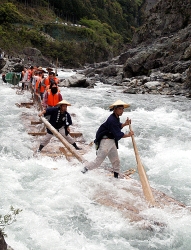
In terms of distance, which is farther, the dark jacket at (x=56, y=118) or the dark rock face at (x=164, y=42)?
the dark rock face at (x=164, y=42)

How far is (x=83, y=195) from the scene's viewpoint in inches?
223

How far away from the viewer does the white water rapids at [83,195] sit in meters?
4.40

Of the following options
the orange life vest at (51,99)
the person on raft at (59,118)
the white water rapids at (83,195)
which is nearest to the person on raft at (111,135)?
the white water rapids at (83,195)

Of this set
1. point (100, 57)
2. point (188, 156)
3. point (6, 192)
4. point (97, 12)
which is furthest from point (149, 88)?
point (97, 12)

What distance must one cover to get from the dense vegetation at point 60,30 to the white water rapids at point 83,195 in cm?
5016

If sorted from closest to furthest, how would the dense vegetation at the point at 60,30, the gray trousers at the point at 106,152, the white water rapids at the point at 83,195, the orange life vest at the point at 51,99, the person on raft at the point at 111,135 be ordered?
the white water rapids at the point at 83,195
the person on raft at the point at 111,135
the gray trousers at the point at 106,152
the orange life vest at the point at 51,99
the dense vegetation at the point at 60,30

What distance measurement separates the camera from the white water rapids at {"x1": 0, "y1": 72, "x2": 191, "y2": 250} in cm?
440

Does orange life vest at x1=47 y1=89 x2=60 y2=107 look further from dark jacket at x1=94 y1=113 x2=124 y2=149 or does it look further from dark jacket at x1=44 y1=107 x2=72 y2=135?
dark jacket at x1=94 y1=113 x2=124 y2=149

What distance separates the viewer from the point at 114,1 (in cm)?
11381

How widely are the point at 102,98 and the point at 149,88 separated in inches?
180

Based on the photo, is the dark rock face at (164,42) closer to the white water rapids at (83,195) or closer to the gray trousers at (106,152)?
the white water rapids at (83,195)

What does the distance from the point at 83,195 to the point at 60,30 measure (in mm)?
68384

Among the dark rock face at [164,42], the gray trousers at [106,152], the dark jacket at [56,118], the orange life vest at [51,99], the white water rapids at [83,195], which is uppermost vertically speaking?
the dark rock face at [164,42]

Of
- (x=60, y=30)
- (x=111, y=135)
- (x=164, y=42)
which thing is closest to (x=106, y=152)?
(x=111, y=135)
